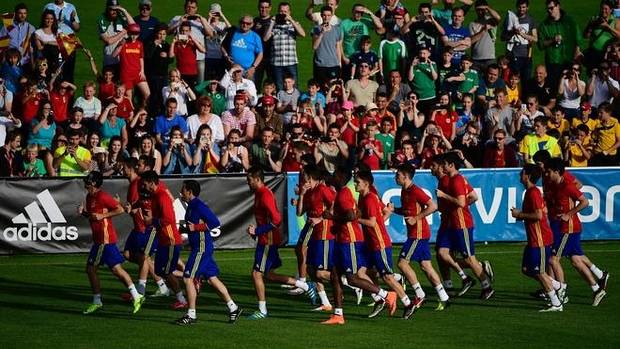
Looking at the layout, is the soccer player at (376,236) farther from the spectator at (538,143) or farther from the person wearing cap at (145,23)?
the person wearing cap at (145,23)

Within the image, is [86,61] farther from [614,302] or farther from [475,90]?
[614,302]

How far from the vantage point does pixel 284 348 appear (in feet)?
46.6

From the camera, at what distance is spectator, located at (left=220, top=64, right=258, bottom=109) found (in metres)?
24.8

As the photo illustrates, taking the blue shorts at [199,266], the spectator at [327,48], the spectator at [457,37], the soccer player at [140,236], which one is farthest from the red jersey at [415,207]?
the spectator at [457,37]

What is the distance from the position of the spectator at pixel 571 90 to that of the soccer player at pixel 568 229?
30.2ft

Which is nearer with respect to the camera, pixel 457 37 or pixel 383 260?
pixel 383 260

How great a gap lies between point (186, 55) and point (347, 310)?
9937mm

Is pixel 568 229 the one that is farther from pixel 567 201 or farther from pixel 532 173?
pixel 532 173

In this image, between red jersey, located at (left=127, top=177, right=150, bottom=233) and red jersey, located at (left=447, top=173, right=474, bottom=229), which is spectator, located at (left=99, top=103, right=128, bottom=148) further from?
red jersey, located at (left=447, top=173, right=474, bottom=229)

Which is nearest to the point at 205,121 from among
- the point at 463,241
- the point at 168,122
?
the point at 168,122

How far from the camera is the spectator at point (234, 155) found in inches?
910

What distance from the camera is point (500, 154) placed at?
23.9 metres

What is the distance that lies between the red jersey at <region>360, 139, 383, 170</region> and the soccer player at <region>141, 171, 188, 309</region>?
7.29m

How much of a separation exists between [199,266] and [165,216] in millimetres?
1144
